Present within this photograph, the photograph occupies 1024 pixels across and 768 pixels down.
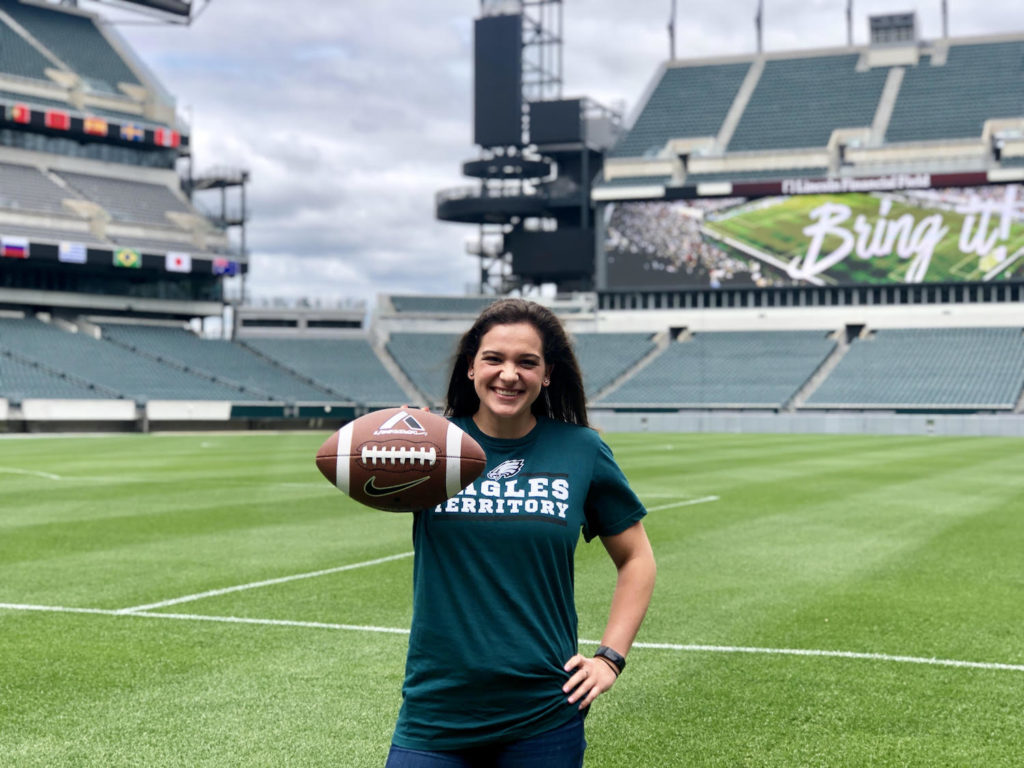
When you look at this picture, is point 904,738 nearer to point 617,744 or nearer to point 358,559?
point 617,744

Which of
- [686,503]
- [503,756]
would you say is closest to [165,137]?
[686,503]

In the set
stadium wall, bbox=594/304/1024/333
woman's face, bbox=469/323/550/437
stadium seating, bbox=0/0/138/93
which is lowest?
woman's face, bbox=469/323/550/437

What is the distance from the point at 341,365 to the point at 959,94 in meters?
37.6

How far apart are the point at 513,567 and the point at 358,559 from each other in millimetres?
9164

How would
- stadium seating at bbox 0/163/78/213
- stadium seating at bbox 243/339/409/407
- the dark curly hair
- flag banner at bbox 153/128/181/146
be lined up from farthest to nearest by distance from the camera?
flag banner at bbox 153/128/181/146, stadium seating at bbox 243/339/409/407, stadium seating at bbox 0/163/78/213, the dark curly hair

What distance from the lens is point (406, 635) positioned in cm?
834

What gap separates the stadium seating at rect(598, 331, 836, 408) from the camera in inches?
2324

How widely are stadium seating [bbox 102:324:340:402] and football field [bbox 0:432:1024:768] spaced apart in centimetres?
4204

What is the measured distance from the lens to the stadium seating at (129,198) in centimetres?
6481

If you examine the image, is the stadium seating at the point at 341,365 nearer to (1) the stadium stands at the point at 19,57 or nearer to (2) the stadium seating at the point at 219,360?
(2) the stadium seating at the point at 219,360

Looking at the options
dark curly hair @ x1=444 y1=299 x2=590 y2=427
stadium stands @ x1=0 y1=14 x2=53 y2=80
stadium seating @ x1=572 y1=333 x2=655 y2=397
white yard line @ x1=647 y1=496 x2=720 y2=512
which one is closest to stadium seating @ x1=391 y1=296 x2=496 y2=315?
stadium seating @ x1=572 y1=333 x2=655 y2=397

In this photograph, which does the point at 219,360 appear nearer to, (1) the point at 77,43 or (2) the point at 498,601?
(1) the point at 77,43

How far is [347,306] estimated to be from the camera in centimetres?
7212

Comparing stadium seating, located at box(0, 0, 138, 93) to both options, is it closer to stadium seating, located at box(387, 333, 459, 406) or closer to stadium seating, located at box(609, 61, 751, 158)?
stadium seating, located at box(387, 333, 459, 406)
